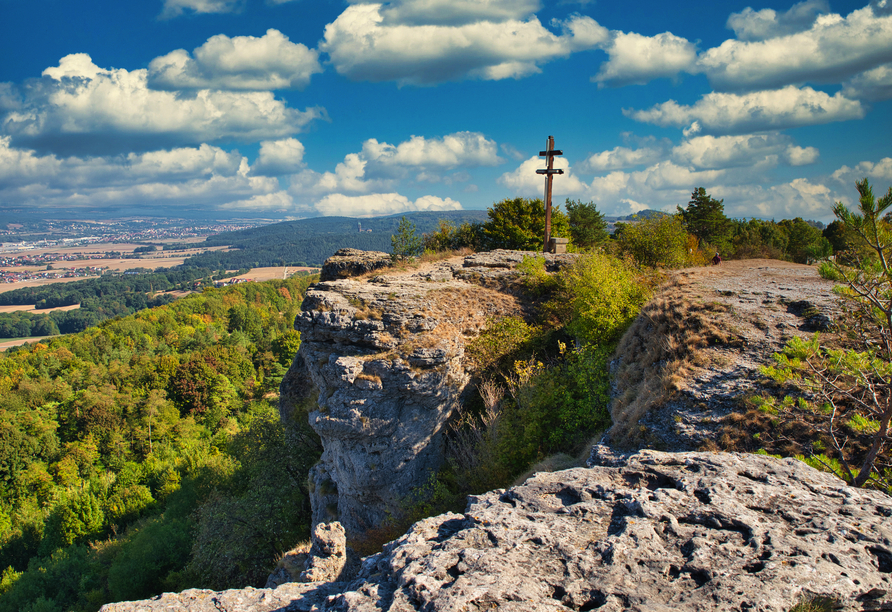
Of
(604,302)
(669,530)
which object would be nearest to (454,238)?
(604,302)

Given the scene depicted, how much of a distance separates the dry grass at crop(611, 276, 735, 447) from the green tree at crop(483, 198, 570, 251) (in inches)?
620

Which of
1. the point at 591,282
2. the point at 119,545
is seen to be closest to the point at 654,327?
the point at 591,282

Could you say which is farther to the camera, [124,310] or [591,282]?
[124,310]

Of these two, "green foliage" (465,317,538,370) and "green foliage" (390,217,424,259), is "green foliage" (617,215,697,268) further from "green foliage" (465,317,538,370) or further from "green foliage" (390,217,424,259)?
"green foliage" (390,217,424,259)

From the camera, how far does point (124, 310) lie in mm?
179500

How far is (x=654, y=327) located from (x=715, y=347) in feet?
8.52

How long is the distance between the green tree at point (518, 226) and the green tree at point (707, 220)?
1465cm

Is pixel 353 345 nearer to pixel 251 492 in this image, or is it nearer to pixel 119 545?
pixel 251 492

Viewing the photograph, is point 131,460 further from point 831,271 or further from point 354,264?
point 831,271

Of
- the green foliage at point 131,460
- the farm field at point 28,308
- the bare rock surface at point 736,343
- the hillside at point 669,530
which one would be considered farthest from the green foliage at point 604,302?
the farm field at point 28,308

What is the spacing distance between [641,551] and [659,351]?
9190 mm

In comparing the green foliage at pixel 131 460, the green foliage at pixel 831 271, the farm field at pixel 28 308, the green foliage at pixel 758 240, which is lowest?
the green foliage at pixel 131 460

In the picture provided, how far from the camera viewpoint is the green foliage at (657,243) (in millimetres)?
23250

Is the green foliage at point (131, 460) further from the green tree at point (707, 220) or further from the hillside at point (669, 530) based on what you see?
the green tree at point (707, 220)
